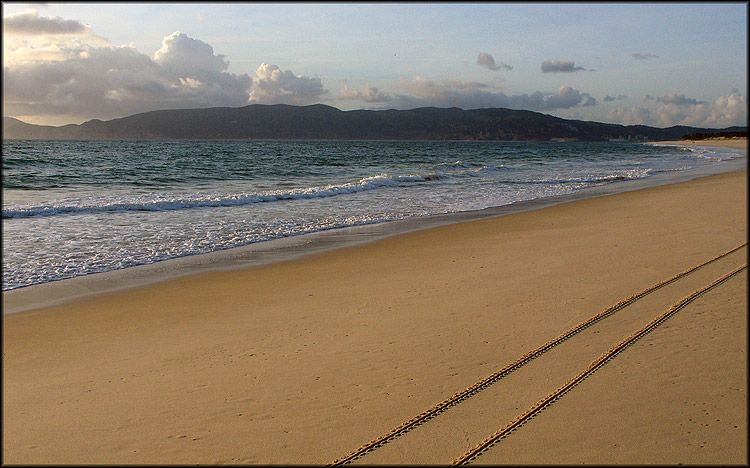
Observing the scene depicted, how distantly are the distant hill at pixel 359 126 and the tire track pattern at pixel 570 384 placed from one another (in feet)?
524

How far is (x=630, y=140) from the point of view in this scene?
598ft

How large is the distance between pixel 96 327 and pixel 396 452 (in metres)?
3.74

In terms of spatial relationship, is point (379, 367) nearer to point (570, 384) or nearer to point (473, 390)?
point (473, 390)

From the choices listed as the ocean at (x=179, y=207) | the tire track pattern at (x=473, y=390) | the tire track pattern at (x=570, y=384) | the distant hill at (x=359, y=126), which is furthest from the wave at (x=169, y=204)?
the distant hill at (x=359, y=126)

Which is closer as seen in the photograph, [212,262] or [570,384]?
[570,384]

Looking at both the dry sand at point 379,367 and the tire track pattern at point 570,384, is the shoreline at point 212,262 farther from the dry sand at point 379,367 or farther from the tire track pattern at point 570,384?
the tire track pattern at point 570,384

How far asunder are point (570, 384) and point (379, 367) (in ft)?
4.52

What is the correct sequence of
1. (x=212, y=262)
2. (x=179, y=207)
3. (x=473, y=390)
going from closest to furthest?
1. (x=473, y=390)
2. (x=212, y=262)
3. (x=179, y=207)

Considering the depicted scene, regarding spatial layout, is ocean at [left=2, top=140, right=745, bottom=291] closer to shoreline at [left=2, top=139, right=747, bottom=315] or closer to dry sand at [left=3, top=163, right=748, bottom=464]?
shoreline at [left=2, top=139, right=747, bottom=315]

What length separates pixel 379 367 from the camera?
411cm

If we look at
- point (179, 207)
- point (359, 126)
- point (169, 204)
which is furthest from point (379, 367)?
point (359, 126)

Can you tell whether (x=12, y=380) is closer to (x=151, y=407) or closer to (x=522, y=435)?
(x=151, y=407)

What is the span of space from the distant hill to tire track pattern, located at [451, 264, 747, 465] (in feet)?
524

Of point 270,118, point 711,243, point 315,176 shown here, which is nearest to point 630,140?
point 270,118
